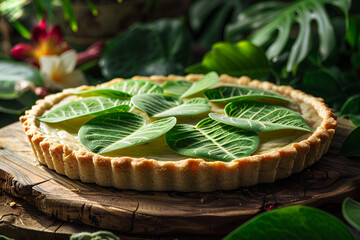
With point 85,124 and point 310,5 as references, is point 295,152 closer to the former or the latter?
point 85,124

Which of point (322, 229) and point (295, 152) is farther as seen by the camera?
point (295, 152)

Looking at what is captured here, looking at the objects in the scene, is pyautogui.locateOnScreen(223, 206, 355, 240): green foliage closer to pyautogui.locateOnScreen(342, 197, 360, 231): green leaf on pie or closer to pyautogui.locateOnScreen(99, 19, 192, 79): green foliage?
pyautogui.locateOnScreen(342, 197, 360, 231): green leaf on pie

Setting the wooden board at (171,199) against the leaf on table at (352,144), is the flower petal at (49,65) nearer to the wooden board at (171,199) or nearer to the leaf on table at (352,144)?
the wooden board at (171,199)

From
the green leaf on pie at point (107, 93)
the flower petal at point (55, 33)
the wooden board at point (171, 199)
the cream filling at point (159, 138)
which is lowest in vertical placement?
the wooden board at point (171, 199)

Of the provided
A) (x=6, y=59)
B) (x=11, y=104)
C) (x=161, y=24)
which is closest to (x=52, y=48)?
(x=6, y=59)

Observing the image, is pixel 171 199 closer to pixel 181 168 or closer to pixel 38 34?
pixel 181 168

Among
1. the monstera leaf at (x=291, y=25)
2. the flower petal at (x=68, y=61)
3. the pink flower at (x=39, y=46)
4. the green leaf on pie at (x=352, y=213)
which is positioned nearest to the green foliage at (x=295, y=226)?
the green leaf on pie at (x=352, y=213)

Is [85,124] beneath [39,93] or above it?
above
